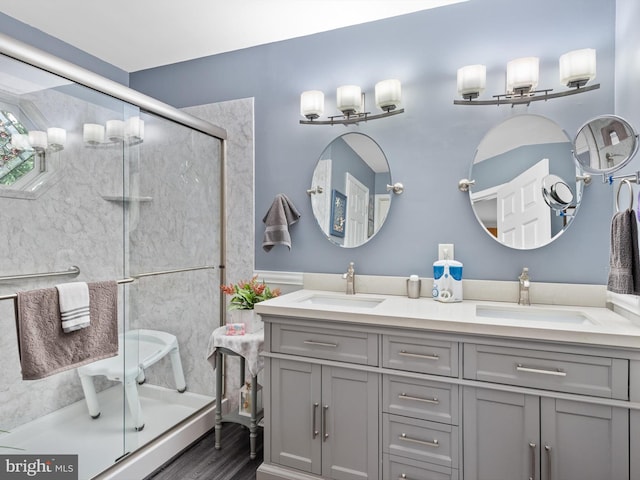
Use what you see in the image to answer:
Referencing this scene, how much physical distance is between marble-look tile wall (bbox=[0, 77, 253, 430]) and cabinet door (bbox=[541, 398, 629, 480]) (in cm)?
191

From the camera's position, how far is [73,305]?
157 cm

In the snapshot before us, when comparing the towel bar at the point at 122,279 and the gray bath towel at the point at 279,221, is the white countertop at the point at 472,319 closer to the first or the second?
the gray bath towel at the point at 279,221

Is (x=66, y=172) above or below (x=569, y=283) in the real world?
above

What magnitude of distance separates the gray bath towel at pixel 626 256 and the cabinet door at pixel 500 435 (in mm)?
528

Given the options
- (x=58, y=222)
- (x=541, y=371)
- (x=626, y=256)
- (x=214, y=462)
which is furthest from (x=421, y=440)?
(x=58, y=222)

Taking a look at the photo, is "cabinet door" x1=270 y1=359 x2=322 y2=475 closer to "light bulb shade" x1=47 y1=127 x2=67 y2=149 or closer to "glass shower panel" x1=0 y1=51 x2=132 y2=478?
"glass shower panel" x1=0 y1=51 x2=132 y2=478

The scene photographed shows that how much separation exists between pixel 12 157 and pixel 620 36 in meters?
2.70

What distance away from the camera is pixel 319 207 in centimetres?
236

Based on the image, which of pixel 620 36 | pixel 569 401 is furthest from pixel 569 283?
pixel 620 36

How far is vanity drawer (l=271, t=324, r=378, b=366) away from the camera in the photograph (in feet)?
5.48

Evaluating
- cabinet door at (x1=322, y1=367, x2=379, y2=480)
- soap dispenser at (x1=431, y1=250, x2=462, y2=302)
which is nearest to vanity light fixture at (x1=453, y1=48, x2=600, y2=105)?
soap dispenser at (x1=431, y1=250, x2=462, y2=302)

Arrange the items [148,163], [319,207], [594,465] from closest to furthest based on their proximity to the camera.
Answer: [594,465] → [148,163] → [319,207]

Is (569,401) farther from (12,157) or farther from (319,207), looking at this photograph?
(12,157)

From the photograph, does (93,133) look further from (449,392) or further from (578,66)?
(578,66)
